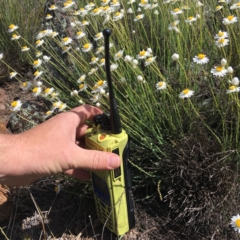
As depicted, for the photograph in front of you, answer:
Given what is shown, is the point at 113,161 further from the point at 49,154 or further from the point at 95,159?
the point at 49,154

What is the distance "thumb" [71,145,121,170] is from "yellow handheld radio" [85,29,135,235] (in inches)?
1.3

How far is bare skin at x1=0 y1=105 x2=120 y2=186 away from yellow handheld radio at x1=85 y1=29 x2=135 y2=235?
51 mm

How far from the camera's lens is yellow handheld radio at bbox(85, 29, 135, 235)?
1.31m

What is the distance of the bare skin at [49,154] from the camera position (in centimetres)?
130

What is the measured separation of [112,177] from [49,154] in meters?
0.23

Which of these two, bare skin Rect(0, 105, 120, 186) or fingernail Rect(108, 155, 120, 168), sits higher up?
bare skin Rect(0, 105, 120, 186)

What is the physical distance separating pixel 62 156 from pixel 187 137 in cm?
53

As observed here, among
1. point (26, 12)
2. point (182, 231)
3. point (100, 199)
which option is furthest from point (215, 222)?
point (26, 12)

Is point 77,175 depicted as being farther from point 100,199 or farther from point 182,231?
point 182,231

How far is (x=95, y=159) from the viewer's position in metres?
1.29

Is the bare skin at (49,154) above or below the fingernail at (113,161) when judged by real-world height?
above

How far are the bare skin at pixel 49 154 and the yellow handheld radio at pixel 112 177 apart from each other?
51mm

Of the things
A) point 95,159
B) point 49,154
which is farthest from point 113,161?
point 49,154

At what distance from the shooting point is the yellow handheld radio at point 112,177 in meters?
1.31
